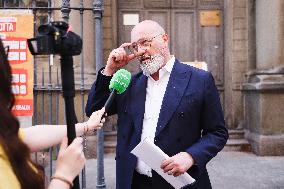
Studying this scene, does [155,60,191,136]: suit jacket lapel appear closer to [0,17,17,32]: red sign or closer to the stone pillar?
[0,17,17,32]: red sign

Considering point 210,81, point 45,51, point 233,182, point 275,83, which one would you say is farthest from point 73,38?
point 275,83

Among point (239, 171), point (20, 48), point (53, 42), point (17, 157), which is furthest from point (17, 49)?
point (239, 171)

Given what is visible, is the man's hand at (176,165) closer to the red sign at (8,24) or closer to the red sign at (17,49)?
the red sign at (17,49)

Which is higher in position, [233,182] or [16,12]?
Answer: [16,12]

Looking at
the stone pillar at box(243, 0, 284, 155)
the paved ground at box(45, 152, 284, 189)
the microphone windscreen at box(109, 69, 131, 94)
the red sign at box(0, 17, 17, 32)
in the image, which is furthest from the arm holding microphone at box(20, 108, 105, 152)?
the stone pillar at box(243, 0, 284, 155)

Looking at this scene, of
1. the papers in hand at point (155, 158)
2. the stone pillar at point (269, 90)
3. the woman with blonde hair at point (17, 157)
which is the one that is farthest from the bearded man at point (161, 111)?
the stone pillar at point (269, 90)

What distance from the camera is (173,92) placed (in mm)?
3314

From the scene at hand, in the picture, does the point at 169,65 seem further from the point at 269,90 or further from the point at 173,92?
the point at 269,90

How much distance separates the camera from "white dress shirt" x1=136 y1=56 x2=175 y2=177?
330 cm

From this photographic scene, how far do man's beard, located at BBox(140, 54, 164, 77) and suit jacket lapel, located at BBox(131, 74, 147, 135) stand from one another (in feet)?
0.49

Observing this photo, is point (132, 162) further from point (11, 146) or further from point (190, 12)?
point (190, 12)

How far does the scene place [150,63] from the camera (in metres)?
3.31

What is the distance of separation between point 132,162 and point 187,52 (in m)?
7.65

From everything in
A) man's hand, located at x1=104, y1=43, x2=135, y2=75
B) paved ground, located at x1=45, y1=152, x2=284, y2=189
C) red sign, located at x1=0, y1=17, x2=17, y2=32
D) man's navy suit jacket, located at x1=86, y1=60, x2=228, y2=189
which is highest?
red sign, located at x1=0, y1=17, x2=17, y2=32
